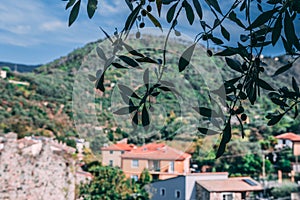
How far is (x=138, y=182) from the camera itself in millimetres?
3348

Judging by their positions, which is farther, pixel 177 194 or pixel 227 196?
pixel 177 194

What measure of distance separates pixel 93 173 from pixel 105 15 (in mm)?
3388

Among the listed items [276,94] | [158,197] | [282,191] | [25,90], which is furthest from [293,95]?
[25,90]

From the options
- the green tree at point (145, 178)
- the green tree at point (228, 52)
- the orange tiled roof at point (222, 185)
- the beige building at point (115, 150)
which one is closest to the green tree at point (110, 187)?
the green tree at point (145, 178)

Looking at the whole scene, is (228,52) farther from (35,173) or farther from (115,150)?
(35,173)

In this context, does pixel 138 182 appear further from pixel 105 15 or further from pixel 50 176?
pixel 105 15

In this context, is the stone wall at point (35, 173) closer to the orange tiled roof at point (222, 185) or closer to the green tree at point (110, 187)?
the green tree at point (110, 187)

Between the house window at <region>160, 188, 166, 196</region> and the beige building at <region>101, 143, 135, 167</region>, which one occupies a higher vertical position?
the beige building at <region>101, 143, 135, 167</region>

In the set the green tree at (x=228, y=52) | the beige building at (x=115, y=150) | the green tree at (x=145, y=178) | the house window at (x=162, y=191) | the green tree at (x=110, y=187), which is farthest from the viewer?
the green tree at (x=110, y=187)

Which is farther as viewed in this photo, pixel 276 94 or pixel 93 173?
pixel 93 173

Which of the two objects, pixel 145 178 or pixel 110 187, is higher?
pixel 145 178

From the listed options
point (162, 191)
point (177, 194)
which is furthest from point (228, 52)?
point (162, 191)

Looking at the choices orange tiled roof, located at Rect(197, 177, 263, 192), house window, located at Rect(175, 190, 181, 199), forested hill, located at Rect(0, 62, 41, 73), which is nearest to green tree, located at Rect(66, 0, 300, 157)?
orange tiled roof, located at Rect(197, 177, 263, 192)

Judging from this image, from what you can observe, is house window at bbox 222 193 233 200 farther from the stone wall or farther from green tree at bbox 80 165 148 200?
green tree at bbox 80 165 148 200
